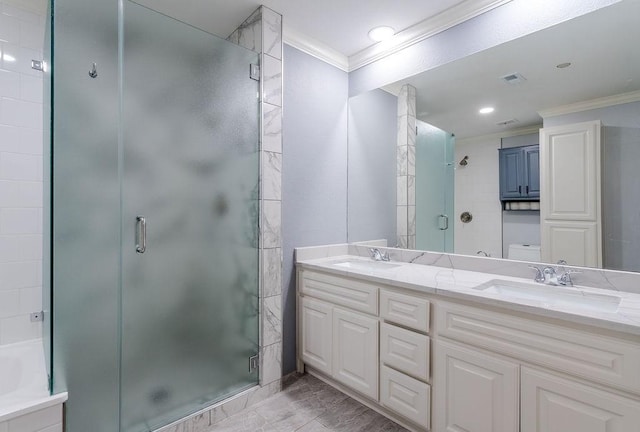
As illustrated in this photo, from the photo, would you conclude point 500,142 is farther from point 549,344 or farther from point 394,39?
point 549,344

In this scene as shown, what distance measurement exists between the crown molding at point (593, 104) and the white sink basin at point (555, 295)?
90cm

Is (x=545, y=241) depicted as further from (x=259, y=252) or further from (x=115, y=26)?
(x=115, y=26)

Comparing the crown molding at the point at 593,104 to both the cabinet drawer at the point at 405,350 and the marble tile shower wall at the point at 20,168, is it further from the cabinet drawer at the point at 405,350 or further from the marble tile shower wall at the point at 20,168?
the marble tile shower wall at the point at 20,168

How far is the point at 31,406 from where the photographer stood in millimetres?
1229

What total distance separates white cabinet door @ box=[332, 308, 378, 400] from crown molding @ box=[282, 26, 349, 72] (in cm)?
188

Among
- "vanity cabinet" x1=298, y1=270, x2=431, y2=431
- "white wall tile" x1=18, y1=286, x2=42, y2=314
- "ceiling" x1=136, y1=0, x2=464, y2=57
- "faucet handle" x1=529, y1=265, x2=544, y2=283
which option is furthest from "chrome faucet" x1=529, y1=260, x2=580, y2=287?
"white wall tile" x1=18, y1=286, x2=42, y2=314

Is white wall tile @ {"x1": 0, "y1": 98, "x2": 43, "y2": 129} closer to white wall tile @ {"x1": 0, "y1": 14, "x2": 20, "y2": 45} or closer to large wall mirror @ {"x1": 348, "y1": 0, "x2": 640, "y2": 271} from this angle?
white wall tile @ {"x1": 0, "y1": 14, "x2": 20, "y2": 45}

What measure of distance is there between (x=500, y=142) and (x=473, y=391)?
4.52 feet

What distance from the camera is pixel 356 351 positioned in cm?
183

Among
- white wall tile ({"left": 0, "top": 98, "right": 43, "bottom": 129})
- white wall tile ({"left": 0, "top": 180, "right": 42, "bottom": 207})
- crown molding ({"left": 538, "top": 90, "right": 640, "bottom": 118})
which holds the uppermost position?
white wall tile ({"left": 0, "top": 98, "right": 43, "bottom": 129})

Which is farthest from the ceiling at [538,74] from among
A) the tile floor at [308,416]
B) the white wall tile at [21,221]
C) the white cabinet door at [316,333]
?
the white wall tile at [21,221]

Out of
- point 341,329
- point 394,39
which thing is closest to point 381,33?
point 394,39

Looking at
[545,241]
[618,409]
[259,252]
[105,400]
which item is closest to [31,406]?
[105,400]

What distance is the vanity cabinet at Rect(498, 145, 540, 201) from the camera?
1.69m
